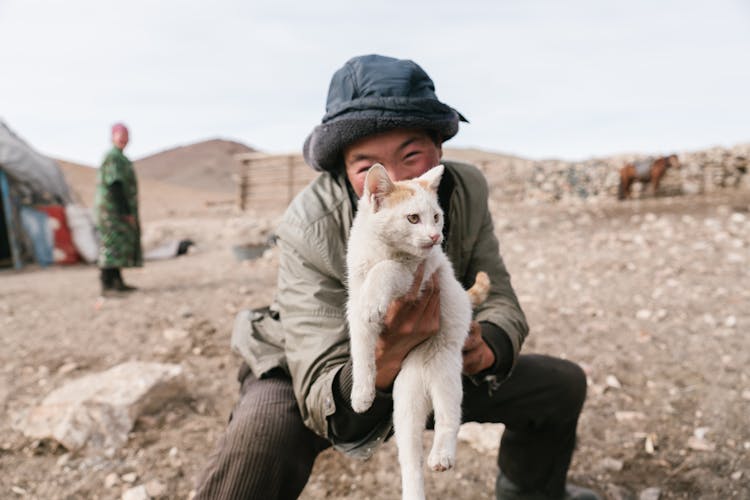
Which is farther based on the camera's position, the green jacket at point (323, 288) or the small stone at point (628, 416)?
the small stone at point (628, 416)

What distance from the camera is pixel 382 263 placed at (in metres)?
1.78

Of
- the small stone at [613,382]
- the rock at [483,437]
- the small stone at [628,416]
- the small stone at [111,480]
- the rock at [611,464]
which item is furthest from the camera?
the small stone at [613,382]

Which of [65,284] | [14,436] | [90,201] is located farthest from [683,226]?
[90,201]

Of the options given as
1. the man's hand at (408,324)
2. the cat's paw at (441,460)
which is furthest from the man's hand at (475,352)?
the cat's paw at (441,460)

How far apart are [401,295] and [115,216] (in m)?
7.25

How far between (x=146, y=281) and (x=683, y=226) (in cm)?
904

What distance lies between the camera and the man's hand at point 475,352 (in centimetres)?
224

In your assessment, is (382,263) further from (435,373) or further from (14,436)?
(14,436)

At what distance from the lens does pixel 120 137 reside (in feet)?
26.0

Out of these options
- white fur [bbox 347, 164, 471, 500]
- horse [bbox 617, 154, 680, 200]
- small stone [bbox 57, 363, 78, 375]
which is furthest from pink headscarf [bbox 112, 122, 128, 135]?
horse [bbox 617, 154, 680, 200]

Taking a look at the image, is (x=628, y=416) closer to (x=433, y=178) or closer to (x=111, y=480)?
(x=433, y=178)

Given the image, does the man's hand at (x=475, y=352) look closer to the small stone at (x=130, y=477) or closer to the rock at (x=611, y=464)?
the rock at (x=611, y=464)

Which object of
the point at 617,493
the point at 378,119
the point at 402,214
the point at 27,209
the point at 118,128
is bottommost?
the point at 617,493

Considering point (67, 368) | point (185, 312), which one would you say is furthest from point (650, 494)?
point (185, 312)
